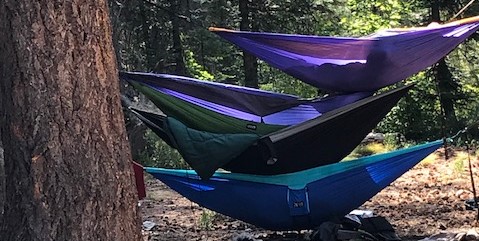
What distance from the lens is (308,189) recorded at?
404cm

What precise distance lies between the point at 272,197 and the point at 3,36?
7.43ft

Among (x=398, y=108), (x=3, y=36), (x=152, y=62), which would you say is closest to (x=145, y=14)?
(x=152, y=62)

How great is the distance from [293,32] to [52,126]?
9357 millimetres

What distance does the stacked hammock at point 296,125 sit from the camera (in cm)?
396

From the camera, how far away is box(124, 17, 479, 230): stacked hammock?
3961 mm

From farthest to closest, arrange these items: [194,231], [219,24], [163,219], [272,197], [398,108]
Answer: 1. [219,24]
2. [398,108]
3. [163,219]
4. [194,231]
5. [272,197]

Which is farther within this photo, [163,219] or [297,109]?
[163,219]

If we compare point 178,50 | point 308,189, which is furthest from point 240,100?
point 178,50

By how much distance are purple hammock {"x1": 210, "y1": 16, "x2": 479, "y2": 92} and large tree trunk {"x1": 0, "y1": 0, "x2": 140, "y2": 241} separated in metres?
1.88

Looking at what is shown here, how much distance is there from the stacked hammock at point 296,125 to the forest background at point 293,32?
4450 mm

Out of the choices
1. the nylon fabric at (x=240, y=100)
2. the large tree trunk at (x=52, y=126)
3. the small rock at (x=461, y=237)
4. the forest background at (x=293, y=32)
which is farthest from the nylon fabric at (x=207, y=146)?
the forest background at (x=293, y=32)

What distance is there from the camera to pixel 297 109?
169 inches

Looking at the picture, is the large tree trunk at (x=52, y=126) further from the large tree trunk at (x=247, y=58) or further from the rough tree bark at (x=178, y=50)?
the rough tree bark at (x=178, y=50)

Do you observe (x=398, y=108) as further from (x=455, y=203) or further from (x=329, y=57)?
(x=329, y=57)
